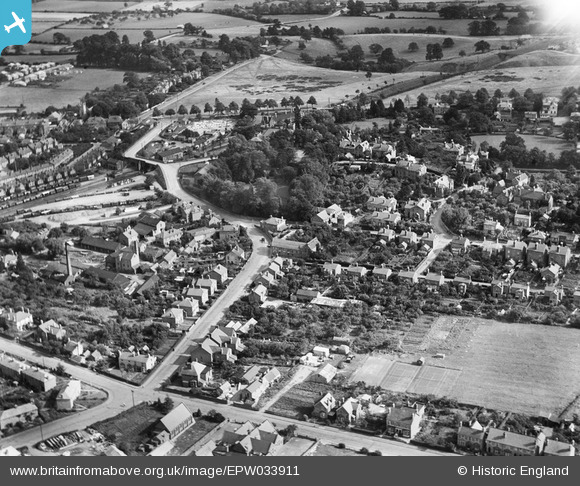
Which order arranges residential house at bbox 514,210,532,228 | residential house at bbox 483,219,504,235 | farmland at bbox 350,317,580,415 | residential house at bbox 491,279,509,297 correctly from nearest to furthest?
farmland at bbox 350,317,580,415
residential house at bbox 491,279,509,297
residential house at bbox 483,219,504,235
residential house at bbox 514,210,532,228

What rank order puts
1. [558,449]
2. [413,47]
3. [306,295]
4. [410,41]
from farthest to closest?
[410,41], [413,47], [306,295], [558,449]

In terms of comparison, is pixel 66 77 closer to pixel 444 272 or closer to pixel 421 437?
pixel 444 272

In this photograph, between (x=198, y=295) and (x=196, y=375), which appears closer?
(x=196, y=375)

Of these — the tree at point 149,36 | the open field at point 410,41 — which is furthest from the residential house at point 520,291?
the tree at point 149,36

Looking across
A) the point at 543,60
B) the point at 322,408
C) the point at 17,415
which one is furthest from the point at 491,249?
the point at 543,60

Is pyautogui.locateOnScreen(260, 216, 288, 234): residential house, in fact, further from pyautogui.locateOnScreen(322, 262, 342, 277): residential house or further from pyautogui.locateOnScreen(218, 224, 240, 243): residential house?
pyautogui.locateOnScreen(322, 262, 342, 277): residential house

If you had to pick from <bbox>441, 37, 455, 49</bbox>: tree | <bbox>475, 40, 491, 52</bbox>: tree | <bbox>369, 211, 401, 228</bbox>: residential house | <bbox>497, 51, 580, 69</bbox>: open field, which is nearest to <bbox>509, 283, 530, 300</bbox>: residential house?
<bbox>369, 211, 401, 228</bbox>: residential house

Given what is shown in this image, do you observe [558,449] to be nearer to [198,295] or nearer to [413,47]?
[198,295]
